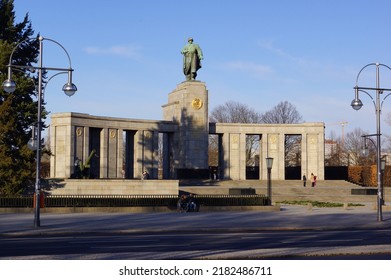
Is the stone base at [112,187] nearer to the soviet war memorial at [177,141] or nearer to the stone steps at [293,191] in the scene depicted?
the stone steps at [293,191]

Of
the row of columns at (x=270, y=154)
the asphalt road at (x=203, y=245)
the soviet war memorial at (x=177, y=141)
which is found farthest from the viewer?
the row of columns at (x=270, y=154)

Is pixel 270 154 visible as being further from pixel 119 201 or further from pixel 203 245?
pixel 203 245

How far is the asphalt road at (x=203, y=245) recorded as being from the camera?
18.0 metres

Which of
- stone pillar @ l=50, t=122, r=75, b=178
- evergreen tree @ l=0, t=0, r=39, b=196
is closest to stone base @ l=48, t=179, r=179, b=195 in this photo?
evergreen tree @ l=0, t=0, r=39, b=196

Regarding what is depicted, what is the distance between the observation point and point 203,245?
22062 mm

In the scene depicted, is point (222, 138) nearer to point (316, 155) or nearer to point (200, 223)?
point (316, 155)

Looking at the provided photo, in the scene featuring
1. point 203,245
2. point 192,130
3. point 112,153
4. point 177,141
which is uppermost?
point 192,130

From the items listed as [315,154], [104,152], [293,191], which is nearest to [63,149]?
[104,152]

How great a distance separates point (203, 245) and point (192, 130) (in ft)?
166

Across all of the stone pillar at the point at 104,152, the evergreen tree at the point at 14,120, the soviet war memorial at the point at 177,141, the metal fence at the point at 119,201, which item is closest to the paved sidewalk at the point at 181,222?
the metal fence at the point at 119,201

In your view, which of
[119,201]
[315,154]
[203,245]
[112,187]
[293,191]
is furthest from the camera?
[315,154]

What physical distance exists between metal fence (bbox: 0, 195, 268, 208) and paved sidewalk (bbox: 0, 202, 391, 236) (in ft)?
5.24

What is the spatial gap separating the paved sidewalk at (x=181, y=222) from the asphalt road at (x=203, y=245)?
1205mm

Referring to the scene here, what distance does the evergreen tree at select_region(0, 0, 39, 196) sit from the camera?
4328 cm
